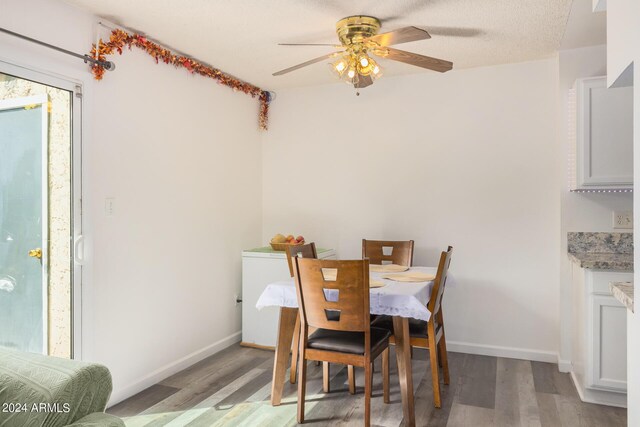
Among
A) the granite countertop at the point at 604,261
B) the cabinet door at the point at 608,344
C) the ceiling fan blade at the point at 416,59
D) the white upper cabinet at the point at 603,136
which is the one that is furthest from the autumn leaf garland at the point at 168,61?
the cabinet door at the point at 608,344

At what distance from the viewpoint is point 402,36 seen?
2492 mm

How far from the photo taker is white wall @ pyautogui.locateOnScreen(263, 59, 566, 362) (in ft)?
12.1

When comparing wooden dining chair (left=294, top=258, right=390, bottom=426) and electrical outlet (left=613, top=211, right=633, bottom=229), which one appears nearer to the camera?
wooden dining chair (left=294, top=258, right=390, bottom=426)

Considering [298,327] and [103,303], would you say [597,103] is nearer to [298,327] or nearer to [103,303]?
[298,327]

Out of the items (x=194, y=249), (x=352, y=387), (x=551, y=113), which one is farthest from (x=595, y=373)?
(x=194, y=249)

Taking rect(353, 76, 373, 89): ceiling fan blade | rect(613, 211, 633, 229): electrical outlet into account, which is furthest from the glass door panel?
rect(613, 211, 633, 229): electrical outlet

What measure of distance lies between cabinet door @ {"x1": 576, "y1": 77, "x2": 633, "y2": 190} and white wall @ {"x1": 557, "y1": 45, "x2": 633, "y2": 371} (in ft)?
1.05

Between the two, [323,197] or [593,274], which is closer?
[593,274]

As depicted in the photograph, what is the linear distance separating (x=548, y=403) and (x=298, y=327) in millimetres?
1622

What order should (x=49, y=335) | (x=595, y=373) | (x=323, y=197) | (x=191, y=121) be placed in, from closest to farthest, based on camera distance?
(x=49, y=335)
(x=595, y=373)
(x=191, y=121)
(x=323, y=197)

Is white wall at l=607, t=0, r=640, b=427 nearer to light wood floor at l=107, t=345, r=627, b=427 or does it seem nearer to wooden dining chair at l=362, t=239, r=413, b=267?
light wood floor at l=107, t=345, r=627, b=427

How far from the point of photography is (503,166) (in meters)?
3.80

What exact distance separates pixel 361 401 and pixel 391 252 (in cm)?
142

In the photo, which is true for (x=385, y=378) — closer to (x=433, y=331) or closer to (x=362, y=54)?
(x=433, y=331)
